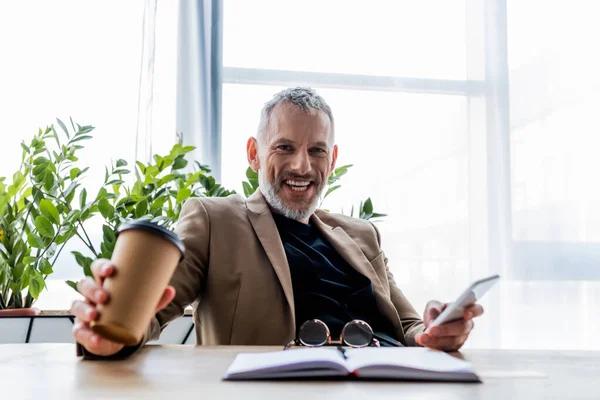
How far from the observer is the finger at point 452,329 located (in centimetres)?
113

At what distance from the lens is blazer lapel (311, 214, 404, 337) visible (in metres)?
1.60

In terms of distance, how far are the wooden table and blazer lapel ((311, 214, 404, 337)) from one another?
0.54 metres

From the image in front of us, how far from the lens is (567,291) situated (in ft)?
10.6

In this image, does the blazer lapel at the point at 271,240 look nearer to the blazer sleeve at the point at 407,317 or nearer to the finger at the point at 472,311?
the blazer sleeve at the point at 407,317

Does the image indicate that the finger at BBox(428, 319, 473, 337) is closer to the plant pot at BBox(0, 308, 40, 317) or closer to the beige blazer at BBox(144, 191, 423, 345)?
the beige blazer at BBox(144, 191, 423, 345)

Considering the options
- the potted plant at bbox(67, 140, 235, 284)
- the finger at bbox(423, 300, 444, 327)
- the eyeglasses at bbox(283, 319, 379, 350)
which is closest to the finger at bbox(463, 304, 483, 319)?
the finger at bbox(423, 300, 444, 327)

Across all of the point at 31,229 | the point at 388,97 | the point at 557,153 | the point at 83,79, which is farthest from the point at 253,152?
the point at 557,153

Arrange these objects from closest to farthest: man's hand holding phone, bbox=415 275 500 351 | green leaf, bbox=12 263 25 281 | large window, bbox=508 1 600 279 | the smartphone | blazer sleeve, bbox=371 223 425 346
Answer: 1. the smartphone
2. man's hand holding phone, bbox=415 275 500 351
3. blazer sleeve, bbox=371 223 425 346
4. green leaf, bbox=12 263 25 281
5. large window, bbox=508 1 600 279

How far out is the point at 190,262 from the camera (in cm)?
148

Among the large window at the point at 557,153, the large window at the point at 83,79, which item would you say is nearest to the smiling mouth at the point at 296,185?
the large window at the point at 83,79

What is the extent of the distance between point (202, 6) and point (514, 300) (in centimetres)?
236

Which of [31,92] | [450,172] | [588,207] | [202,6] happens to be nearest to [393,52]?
[450,172]

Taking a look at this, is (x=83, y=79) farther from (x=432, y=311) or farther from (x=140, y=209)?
(x=432, y=311)

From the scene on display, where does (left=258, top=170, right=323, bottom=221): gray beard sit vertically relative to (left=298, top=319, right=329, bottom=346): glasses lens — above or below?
above
